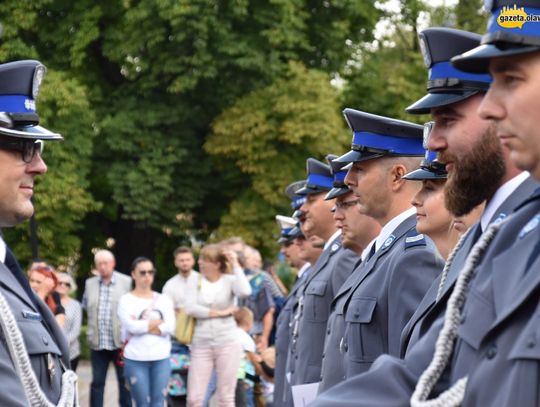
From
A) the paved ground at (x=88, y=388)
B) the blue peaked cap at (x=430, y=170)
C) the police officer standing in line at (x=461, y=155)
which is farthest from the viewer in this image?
the paved ground at (x=88, y=388)

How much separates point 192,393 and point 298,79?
12.9 m

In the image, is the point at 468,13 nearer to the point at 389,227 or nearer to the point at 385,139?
the point at 385,139

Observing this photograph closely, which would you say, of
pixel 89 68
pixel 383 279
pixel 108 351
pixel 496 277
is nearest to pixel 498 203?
pixel 496 277

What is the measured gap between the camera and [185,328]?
508 inches

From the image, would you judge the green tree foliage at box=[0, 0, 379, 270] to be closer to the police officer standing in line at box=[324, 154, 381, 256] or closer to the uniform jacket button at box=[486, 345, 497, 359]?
the police officer standing in line at box=[324, 154, 381, 256]

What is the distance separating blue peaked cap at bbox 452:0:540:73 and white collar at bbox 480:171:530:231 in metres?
0.63

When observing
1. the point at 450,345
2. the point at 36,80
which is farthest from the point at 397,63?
the point at 450,345

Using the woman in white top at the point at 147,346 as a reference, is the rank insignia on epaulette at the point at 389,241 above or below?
above

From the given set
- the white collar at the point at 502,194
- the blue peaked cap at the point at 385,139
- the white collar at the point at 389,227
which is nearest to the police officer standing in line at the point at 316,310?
the blue peaked cap at the point at 385,139

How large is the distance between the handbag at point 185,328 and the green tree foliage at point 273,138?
1168 centimetres

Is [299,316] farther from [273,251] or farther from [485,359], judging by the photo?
[273,251]

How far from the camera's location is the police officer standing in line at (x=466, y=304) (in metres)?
2.66

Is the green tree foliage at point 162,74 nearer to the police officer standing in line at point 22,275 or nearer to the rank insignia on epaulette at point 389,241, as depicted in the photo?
the rank insignia on epaulette at point 389,241

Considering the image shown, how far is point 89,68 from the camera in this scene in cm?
2583
